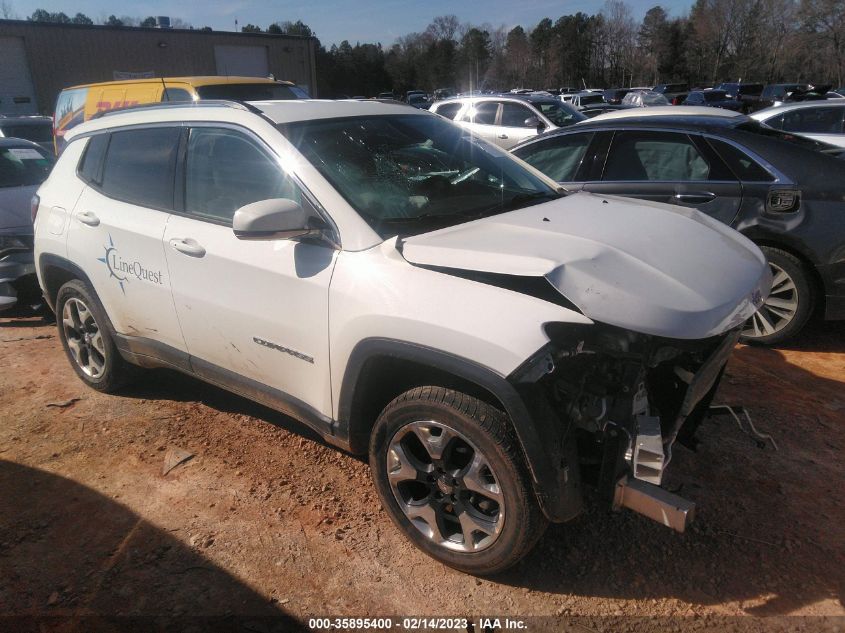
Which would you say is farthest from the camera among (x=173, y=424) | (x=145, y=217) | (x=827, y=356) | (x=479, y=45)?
(x=479, y=45)

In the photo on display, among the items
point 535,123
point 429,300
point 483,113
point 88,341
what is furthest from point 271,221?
point 483,113

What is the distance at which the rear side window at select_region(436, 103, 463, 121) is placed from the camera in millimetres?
12660

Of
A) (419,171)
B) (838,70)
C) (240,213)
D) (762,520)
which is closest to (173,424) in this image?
(240,213)

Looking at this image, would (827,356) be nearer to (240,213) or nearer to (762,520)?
(762,520)

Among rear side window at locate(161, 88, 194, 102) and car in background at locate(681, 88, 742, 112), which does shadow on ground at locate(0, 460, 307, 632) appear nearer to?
rear side window at locate(161, 88, 194, 102)

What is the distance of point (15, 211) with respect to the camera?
6.01 meters

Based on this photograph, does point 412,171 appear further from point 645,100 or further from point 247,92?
point 645,100

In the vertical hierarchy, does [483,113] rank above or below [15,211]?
above

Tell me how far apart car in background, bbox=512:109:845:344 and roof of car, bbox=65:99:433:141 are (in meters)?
1.98

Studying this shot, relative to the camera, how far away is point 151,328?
3.57 metres

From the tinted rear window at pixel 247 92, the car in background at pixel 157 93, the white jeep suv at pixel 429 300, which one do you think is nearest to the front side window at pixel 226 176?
the white jeep suv at pixel 429 300

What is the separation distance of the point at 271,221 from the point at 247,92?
731 cm

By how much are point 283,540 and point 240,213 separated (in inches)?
58.5

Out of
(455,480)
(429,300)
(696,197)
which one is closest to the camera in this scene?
(429,300)
